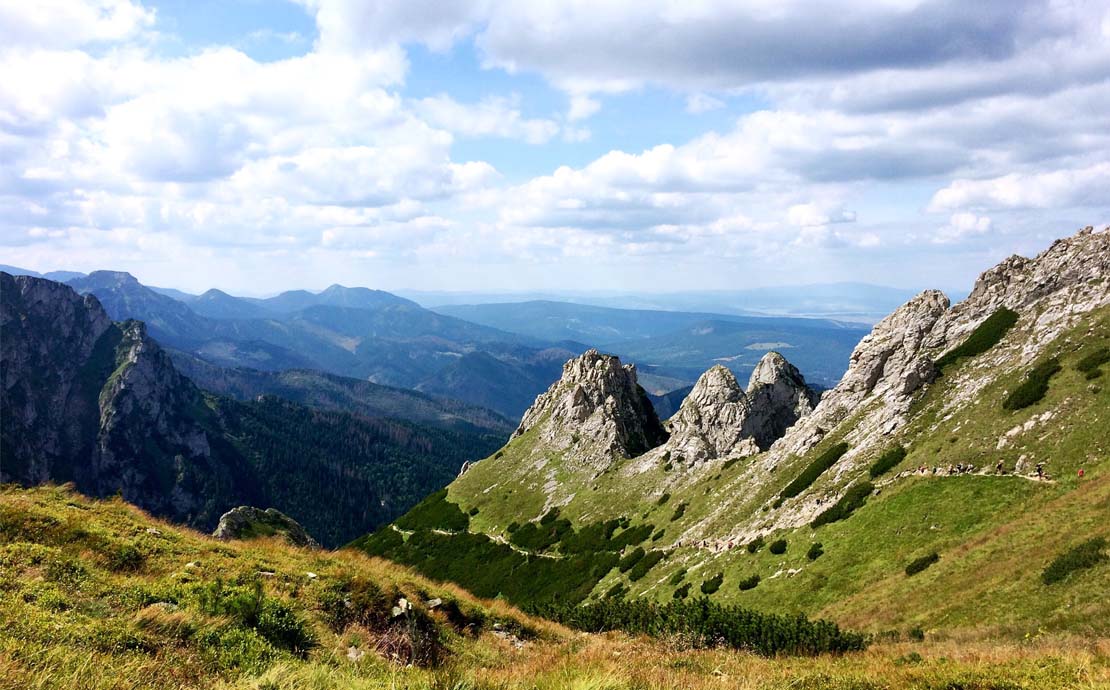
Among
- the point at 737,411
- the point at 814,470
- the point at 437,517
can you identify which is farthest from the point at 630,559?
the point at 437,517

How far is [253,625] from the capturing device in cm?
1438

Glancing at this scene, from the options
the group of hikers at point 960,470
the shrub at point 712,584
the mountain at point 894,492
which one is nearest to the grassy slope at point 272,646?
the mountain at point 894,492

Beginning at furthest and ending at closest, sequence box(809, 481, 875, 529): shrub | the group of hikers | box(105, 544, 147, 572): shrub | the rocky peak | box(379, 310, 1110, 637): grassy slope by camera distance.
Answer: the rocky peak → box(809, 481, 875, 529): shrub → the group of hikers → box(379, 310, 1110, 637): grassy slope → box(105, 544, 147, 572): shrub

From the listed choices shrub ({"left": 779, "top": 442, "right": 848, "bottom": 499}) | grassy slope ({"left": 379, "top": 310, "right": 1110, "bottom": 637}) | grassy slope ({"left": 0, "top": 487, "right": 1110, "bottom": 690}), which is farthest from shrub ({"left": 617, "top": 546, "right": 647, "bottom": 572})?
grassy slope ({"left": 0, "top": 487, "right": 1110, "bottom": 690})

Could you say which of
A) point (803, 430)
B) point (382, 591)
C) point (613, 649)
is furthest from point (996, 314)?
point (382, 591)

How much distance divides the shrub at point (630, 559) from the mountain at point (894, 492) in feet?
0.73

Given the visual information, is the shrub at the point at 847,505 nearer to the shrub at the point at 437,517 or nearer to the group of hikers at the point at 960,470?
the group of hikers at the point at 960,470

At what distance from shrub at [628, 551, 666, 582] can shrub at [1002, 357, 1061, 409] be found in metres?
34.1

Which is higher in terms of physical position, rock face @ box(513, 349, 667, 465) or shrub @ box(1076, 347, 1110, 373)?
shrub @ box(1076, 347, 1110, 373)

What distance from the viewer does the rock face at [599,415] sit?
106 m

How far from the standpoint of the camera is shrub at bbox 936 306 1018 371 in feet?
185

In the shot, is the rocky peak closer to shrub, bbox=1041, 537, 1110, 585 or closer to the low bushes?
shrub, bbox=1041, 537, 1110, 585

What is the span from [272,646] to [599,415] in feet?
323

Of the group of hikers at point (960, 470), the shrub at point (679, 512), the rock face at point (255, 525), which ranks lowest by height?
the shrub at point (679, 512)
